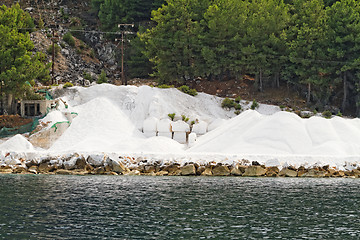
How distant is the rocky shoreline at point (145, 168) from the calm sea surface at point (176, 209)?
19.6 feet

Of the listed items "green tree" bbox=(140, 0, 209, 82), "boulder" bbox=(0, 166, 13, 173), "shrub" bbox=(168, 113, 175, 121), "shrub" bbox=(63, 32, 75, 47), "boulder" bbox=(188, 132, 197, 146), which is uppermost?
"shrub" bbox=(63, 32, 75, 47)

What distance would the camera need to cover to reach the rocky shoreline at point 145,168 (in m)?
41.9

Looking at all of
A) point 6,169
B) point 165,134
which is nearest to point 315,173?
point 165,134

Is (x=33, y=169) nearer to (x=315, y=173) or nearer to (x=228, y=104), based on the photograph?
(x=315, y=173)

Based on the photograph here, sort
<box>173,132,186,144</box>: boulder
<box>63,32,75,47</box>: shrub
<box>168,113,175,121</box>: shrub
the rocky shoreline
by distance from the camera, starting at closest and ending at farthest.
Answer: the rocky shoreline < <box>173,132,186,144</box>: boulder < <box>168,113,175,121</box>: shrub < <box>63,32,75,47</box>: shrub

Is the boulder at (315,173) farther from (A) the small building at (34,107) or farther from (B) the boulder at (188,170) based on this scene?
(A) the small building at (34,107)

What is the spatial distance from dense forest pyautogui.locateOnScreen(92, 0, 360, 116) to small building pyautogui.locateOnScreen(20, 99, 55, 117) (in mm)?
20480

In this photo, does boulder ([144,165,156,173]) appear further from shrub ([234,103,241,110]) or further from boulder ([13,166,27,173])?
shrub ([234,103,241,110])

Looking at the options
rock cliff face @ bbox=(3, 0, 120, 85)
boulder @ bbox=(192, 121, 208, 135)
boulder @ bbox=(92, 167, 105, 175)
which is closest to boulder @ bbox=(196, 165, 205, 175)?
boulder @ bbox=(92, 167, 105, 175)

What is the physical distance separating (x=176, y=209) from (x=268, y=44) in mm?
50505

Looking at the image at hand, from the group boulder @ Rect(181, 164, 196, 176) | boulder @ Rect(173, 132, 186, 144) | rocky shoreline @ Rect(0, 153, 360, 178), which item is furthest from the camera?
boulder @ Rect(173, 132, 186, 144)

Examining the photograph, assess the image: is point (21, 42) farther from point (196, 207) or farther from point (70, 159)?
point (196, 207)

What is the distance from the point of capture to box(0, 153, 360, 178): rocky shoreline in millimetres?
41938

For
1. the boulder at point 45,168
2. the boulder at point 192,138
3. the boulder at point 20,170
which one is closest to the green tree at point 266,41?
the boulder at point 192,138
